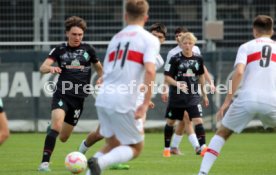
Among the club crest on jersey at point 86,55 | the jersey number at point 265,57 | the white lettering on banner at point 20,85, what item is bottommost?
the white lettering on banner at point 20,85

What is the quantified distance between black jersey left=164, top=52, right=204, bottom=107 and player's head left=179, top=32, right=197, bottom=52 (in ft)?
0.72

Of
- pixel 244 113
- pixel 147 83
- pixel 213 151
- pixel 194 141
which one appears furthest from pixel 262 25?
pixel 194 141

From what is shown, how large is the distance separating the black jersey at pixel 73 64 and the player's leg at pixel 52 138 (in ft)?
1.31

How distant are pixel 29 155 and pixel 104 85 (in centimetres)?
615

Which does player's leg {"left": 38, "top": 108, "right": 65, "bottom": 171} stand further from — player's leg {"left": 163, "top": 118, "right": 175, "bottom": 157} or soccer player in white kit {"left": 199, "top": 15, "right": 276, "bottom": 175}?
player's leg {"left": 163, "top": 118, "right": 175, "bottom": 157}

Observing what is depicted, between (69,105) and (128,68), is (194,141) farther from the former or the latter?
(128,68)

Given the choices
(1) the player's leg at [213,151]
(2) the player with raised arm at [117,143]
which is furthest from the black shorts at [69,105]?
(1) the player's leg at [213,151]

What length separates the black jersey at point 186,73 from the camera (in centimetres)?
1443

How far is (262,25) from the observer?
942 centimetres

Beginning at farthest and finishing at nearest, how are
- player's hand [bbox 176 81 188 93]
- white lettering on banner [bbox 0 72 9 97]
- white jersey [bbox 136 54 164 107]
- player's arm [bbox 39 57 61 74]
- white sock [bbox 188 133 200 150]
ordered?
1. white lettering on banner [bbox 0 72 9 97]
2. white sock [bbox 188 133 200 150]
3. player's hand [bbox 176 81 188 93]
4. player's arm [bbox 39 57 61 74]
5. white jersey [bbox 136 54 164 107]

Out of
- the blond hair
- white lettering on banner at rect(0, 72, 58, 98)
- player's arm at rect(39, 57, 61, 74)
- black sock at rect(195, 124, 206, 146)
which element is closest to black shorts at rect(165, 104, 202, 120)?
black sock at rect(195, 124, 206, 146)

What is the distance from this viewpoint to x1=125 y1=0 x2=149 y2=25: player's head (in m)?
8.22

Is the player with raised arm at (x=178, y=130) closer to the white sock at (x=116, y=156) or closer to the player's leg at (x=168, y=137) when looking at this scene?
the player's leg at (x=168, y=137)

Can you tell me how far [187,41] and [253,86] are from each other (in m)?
4.90
